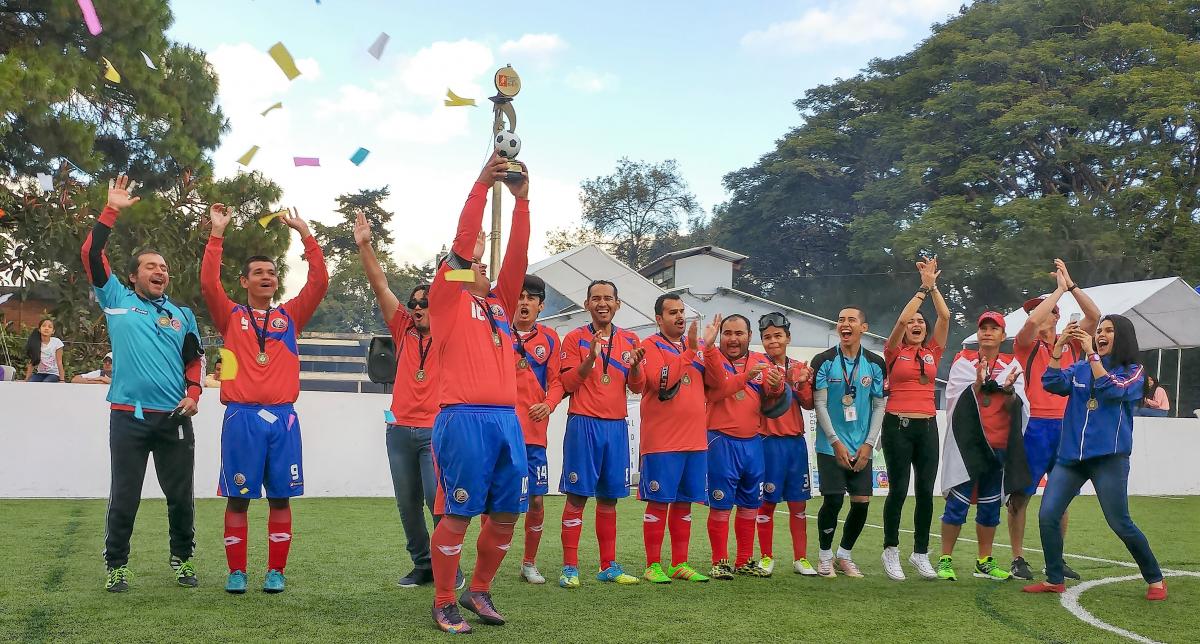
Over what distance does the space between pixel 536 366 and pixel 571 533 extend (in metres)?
1.15

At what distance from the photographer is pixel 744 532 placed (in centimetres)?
752

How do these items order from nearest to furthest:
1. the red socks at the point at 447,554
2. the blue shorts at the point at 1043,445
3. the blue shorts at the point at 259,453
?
the red socks at the point at 447,554, the blue shorts at the point at 259,453, the blue shorts at the point at 1043,445

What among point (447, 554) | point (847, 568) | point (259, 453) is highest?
point (259, 453)

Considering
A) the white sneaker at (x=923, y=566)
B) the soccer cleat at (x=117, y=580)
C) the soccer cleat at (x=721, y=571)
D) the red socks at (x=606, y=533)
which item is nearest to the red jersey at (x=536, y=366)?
the red socks at (x=606, y=533)

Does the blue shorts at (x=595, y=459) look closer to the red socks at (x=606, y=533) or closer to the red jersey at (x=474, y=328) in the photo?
the red socks at (x=606, y=533)

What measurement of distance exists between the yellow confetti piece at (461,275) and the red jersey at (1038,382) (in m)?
4.82

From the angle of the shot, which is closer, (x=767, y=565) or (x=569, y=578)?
(x=569, y=578)

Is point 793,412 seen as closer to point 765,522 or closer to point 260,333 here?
point 765,522

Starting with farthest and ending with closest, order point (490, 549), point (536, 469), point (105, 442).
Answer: point (105, 442), point (536, 469), point (490, 549)

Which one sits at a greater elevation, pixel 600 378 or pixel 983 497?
pixel 600 378

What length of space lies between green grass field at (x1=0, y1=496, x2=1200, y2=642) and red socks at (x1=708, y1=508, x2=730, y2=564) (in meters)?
0.24

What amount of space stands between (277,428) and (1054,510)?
4.94 metres

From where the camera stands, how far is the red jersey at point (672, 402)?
7020 mm

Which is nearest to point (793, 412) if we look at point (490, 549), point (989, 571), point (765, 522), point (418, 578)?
point (765, 522)
